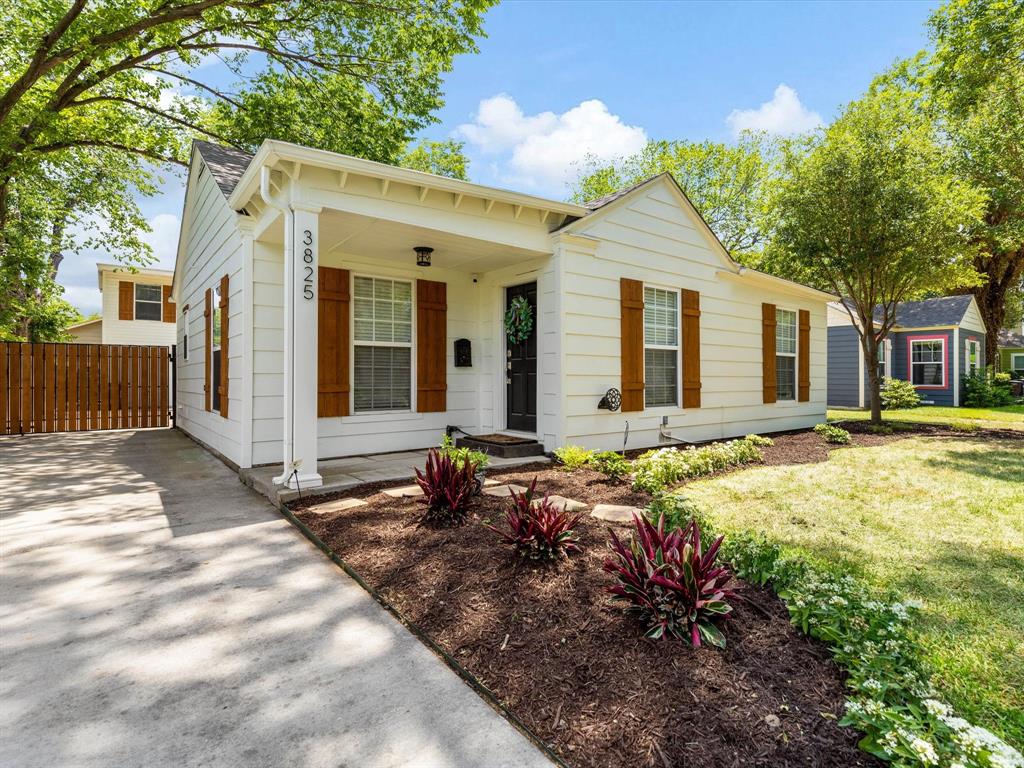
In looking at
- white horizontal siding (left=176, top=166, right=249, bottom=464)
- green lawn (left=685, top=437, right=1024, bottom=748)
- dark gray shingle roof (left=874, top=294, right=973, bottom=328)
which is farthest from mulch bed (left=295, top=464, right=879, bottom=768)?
dark gray shingle roof (left=874, top=294, right=973, bottom=328)

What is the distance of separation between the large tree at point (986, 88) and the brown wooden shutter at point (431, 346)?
8199 mm

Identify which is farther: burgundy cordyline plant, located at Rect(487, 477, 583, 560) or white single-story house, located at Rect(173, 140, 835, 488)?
white single-story house, located at Rect(173, 140, 835, 488)

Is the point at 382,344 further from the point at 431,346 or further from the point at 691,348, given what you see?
the point at 691,348

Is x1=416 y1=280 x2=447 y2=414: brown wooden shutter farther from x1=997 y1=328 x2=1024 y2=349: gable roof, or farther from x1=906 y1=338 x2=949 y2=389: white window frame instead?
x1=997 y1=328 x2=1024 y2=349: gable roof

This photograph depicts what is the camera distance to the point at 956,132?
10.3 metres

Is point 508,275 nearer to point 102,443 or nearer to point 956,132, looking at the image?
point 102,443

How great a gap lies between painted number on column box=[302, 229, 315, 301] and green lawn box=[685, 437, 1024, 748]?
3611 millimetres

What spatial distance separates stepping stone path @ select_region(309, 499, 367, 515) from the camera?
3.74 m

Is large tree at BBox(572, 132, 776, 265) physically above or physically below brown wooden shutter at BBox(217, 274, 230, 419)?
above

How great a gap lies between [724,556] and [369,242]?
14.8ft

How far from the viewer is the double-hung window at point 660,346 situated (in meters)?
6.69

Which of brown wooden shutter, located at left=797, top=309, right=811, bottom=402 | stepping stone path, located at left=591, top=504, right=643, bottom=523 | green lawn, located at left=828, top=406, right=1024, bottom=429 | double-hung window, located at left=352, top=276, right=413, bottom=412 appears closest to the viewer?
stepping stone path, located at left=591, top=504, right=643, bottom=523

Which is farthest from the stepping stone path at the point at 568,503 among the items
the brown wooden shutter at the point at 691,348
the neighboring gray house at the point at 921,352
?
the neighboring gray house at the point at 921,352

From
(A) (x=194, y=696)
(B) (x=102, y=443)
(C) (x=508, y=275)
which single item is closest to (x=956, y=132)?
(C) (x=508, y=275)
